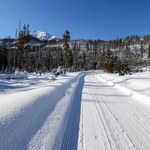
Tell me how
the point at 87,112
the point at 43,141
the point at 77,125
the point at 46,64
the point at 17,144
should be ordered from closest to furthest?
the point at 17,144 → the point at 43,141 → the point at 77,125 → the point at 87,112 → the point at 46,64

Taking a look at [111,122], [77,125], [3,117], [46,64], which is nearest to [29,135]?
[3,117]

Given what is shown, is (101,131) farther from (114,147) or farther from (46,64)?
(46,64)

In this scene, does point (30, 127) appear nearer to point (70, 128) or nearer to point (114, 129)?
point (70, 128)

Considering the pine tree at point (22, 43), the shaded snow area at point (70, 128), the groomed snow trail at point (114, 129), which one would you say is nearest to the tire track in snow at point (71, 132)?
the shaded snow area at point (70, 128)

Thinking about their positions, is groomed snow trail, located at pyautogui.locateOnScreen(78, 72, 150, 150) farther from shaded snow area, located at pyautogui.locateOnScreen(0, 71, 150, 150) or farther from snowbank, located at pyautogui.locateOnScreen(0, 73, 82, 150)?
snowbank, located at pyautogui.locateOnScreen(0, 73, 82, 150)

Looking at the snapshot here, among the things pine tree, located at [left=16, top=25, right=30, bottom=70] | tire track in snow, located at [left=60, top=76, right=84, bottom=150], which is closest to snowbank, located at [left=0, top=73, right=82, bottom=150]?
tire track in snow, located at [left=60, top=76, right=84, bottom=150]

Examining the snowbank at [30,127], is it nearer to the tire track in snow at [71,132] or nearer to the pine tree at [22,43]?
the tire track in snow at [71,132]

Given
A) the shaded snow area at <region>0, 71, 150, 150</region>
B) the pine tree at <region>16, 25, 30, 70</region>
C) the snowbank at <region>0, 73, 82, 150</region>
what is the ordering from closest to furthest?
the snowbank at <region>0, 73, 82, 150</region>, the shaded snow area at <region>0, 71, 150, 150</region>, the pine tree at <region>16, 25, 30, 70</region>

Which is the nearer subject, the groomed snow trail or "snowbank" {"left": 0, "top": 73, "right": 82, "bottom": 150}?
"snowbank" {"left": 0, "top": 73, "right": 82, "bottom": 150}

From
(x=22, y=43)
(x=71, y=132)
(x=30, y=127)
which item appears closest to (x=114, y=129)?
(x=71, y=132)

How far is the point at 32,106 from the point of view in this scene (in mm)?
8406

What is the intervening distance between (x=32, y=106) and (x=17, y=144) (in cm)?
323

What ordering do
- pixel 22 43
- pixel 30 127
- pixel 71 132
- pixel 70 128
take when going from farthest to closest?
1. pixel 22 43
2. pixel 70 128
3. pixel 71 132
4. pixel 30 127

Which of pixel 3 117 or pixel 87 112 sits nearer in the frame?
pixel 3 117
